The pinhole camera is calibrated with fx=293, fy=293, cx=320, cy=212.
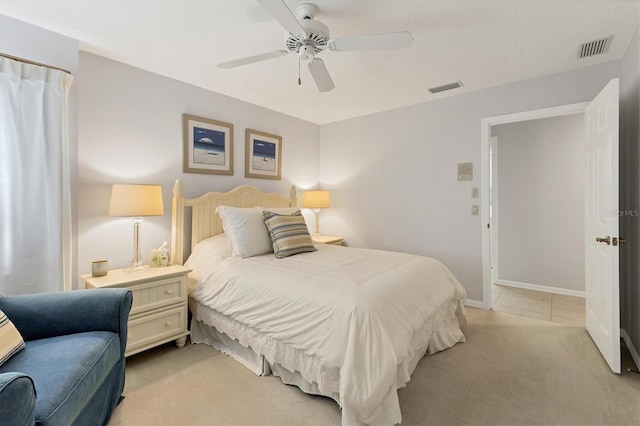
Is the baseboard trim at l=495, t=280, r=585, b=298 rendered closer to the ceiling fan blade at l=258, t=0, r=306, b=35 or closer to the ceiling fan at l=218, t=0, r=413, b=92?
the ceiling fan at l=218, t=0, r=413, b=92

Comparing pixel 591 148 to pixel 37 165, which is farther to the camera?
pixel 591 148

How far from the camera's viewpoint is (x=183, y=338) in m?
2.48

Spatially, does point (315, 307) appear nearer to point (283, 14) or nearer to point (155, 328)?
point (155, 328)

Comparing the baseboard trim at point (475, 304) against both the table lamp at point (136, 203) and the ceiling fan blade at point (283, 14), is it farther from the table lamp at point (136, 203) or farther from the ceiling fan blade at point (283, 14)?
the table lamp at point (136, 203)

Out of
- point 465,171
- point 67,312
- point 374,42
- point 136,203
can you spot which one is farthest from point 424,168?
point 67,312

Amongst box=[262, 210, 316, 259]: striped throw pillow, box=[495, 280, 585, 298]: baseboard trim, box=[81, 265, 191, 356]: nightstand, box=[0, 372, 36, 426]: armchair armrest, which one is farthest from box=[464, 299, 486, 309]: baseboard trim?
box=[0, 372, 36, 426]: armchair armrest

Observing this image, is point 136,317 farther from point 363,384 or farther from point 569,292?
point 569,292

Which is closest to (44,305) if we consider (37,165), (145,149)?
(37,165)

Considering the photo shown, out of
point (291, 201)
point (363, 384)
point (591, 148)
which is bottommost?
point (363, 384)

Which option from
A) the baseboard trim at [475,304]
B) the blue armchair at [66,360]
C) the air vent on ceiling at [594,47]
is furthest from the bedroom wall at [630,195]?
the blue armchair at [66,360]

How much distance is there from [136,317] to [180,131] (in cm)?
184

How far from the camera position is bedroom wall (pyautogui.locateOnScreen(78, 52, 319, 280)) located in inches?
96.8

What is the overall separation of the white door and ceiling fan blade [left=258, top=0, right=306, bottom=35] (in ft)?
7.12

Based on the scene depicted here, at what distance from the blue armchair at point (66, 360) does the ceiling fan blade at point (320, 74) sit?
6.08ft
